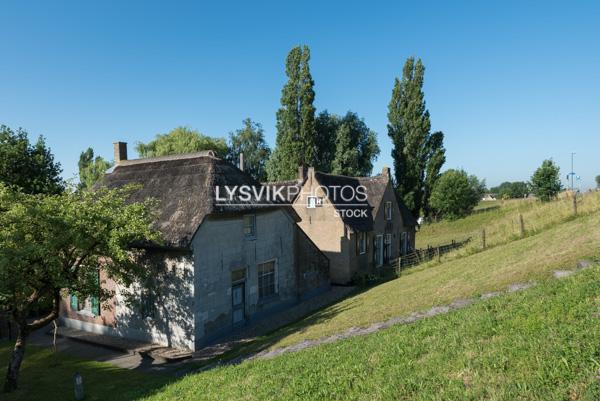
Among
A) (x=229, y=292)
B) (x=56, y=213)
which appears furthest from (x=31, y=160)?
(x=229, y=292)

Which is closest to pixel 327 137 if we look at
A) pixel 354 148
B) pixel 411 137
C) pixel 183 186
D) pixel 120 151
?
pixel 354 148

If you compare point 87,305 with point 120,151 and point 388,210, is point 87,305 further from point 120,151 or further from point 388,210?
point 388,210

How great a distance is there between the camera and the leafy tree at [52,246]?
35.9 ft

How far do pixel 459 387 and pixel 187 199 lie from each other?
13.9 metres

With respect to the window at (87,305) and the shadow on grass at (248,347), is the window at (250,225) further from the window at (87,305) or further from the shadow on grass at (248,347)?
the window at (87,305)

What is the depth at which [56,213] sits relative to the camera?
11.6 meters

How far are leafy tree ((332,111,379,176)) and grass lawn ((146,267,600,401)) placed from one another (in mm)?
40839

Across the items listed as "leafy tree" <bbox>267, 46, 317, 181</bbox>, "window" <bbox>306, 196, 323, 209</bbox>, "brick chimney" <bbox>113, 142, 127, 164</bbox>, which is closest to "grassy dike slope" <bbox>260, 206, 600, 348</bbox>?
"window" <bbox>306, 196, 323, 209</bbox>

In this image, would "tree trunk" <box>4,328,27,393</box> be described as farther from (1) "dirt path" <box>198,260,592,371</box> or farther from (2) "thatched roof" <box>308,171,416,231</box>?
(2) "thatched roof" <box>308,171,416,231</box>

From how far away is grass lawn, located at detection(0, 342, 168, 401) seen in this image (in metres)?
11.5

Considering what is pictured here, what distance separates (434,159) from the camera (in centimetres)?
4491

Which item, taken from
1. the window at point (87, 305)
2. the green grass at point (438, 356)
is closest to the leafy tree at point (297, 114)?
the window at point (87, 305)

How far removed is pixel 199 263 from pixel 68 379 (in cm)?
586

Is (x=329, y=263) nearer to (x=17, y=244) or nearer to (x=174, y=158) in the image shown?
(x=174, y=158)
